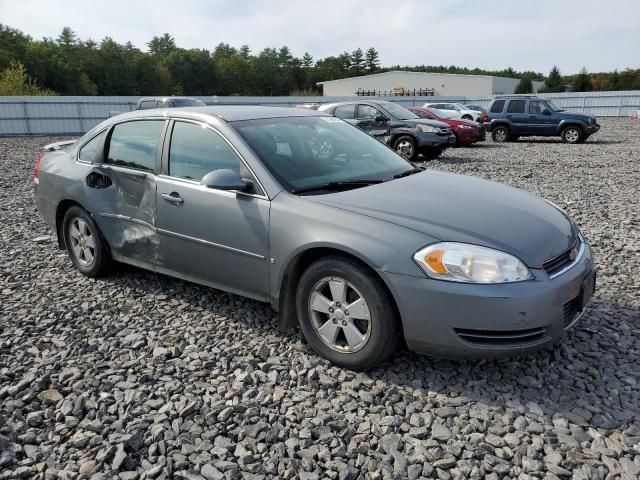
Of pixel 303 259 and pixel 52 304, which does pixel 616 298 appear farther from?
pixel 52 304

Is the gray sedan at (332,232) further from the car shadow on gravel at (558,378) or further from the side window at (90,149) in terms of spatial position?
the car shadow on gravel at (558,378)

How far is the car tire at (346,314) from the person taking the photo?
309 cm

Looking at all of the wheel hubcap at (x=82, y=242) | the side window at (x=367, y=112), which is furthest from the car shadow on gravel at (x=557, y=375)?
the side window at (x=367, y=112)

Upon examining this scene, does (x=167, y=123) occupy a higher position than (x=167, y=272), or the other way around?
(x=167, y=123)

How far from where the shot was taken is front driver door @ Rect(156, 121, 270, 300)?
3.63m

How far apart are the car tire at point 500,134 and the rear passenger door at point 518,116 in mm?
319

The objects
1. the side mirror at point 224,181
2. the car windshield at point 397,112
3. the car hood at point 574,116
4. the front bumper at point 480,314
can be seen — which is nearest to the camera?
the front bumper at point 480,314

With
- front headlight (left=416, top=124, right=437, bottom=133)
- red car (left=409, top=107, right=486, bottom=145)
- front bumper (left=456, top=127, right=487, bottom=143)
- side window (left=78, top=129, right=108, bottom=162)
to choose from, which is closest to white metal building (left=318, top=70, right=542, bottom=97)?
red car (left=409, top=107, right=486, bottom=145)

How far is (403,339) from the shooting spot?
3277 millimetres

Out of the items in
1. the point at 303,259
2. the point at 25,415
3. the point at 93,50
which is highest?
the point at 93,50

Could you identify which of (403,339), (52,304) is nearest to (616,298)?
(403,339)

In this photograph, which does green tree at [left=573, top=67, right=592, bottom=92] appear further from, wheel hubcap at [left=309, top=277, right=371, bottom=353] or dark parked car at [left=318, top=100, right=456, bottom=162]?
wheel hubcap at [left=309, top=277, right=371, bottom=353]

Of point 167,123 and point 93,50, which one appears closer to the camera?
point 167,123

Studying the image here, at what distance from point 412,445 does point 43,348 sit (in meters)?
2.61
